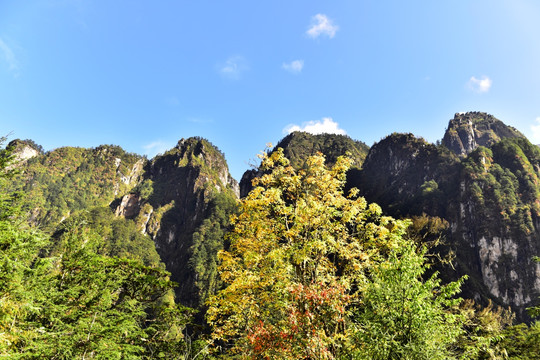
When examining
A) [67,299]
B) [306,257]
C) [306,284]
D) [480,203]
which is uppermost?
[480,203]

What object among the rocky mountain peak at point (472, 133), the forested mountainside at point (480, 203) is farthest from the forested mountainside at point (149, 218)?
the rocky mountain peak at point (472, 133)

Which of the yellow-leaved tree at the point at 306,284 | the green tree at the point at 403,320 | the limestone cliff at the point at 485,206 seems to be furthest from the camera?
the limestone cliff at the point at 485,206

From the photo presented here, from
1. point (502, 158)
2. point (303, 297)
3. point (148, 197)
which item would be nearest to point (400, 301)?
point (303, 297)

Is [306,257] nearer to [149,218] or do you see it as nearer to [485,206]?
[485,206]

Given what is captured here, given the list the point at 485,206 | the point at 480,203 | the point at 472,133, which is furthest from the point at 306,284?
the point at 472,133

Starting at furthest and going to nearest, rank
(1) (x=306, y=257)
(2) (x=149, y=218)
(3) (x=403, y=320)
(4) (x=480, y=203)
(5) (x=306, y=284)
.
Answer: (2) (x=149, y=218)
(4) (x=480, y=203)
(5) (x=306, y=284)
(1) (x=306, y=257)
(3) (x=403, y=320)

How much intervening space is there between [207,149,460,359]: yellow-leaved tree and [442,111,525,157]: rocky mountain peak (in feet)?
537

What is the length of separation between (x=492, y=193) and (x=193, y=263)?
127m

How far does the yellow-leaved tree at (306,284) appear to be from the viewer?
25.1ft

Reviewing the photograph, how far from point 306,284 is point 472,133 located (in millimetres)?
182816

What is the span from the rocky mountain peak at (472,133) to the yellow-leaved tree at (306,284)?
164 metres

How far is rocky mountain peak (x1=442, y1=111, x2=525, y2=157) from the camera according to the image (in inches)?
5812

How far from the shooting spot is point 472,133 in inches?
5935

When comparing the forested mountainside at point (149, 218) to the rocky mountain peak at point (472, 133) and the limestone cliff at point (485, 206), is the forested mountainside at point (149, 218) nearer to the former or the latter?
the limestone cliff at point (485, 206)
